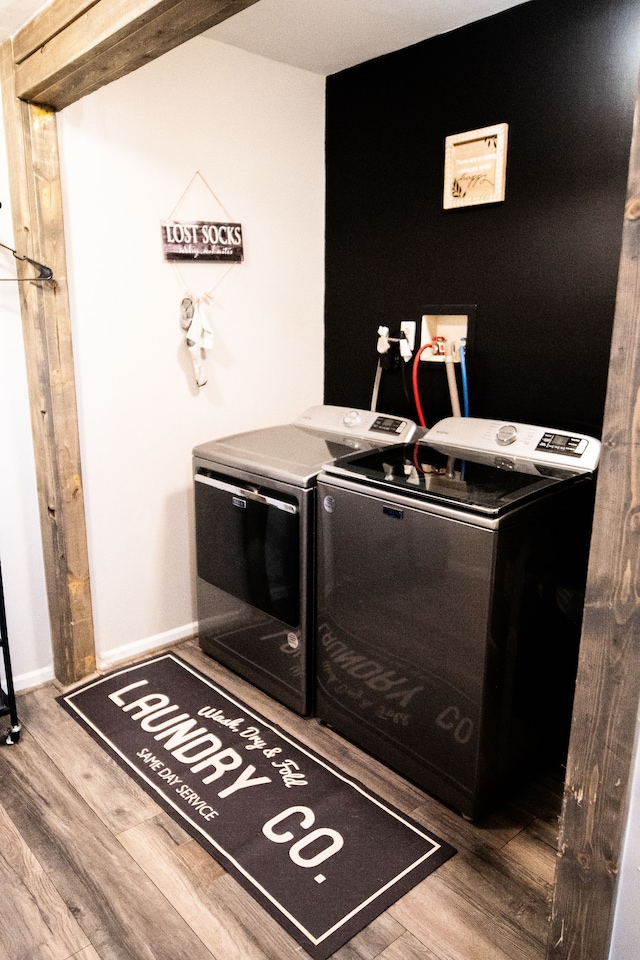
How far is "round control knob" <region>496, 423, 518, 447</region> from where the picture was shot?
7.61ft

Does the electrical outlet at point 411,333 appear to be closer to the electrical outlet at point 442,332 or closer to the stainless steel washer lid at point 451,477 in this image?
the electrical outlet at point 442,332

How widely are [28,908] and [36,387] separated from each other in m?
1.57

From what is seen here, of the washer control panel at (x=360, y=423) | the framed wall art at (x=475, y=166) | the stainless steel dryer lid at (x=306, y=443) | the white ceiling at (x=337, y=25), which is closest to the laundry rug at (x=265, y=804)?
the stainless steel dryer lid at (x=306, y=443)

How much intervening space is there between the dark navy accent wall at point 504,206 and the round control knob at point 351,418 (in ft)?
0.87

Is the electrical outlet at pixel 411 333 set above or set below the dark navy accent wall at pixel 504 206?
below

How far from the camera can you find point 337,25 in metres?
2.46

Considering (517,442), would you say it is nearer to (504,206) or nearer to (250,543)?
(504,206)

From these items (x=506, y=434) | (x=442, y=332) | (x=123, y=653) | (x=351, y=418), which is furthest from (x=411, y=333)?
(x=123, y=653)

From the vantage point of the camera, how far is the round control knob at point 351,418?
2.77m

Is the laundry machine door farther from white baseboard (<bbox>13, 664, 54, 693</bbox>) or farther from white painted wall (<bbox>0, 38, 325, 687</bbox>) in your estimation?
white baseboard (<bbox>13, 664, 54, 693</bbox>)

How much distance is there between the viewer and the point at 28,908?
1.69 metres

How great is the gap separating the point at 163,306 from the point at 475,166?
128 centimetres

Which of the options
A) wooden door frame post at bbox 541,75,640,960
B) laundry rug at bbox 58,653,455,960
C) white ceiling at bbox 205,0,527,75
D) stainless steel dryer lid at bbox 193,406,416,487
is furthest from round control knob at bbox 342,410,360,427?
wooden door frame post at bbox 541,75,640,960

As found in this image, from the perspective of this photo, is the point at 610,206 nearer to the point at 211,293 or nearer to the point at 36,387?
the point at 211,293
